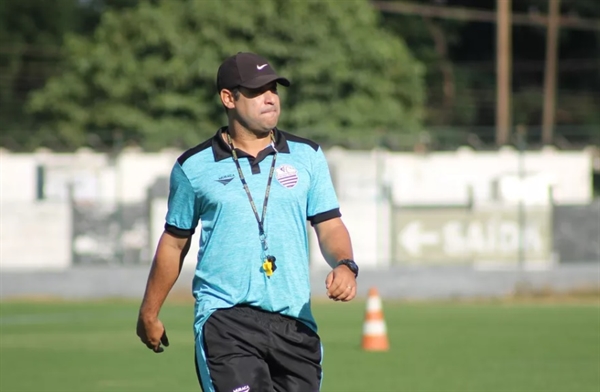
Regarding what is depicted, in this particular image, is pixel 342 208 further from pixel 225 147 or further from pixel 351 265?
pixel 351 265

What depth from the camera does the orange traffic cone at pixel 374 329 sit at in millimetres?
14875

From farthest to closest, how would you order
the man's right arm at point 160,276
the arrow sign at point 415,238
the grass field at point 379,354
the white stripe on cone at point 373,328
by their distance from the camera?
the arrow sign at point 415,238 < the white stripe on cone at point 373,328 < the grass field at point 379,354 < the man's right arm at point 160,276

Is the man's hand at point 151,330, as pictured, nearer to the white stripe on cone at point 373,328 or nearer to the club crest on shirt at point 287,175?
the club crest on shirt at point 287,175

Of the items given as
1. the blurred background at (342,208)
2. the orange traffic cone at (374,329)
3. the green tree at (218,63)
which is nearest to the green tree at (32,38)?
the blurred background at (342,208)

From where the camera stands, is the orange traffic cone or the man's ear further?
the orange traffic cone

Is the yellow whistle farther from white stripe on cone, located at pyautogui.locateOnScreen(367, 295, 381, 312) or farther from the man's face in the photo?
white stripe on cone, located at pyautogui.locateOnScreen(367, 295, 381, 312)

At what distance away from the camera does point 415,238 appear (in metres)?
26.0

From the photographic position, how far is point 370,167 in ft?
102

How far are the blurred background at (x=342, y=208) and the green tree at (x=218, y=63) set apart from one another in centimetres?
7

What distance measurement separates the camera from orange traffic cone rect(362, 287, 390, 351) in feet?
48.8

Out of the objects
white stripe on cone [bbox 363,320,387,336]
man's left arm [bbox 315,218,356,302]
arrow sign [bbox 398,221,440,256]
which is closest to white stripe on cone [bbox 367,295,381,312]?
white stripe on cone [bbox 363,320,387,336]

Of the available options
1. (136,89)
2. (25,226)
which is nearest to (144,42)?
(136,89)

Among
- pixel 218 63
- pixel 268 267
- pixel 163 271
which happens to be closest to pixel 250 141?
pixel 268 267

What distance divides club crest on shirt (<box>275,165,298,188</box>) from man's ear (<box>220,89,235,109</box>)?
1.28 ft
